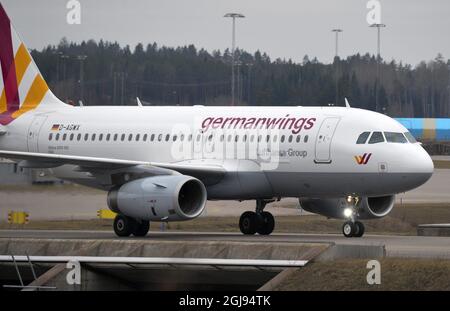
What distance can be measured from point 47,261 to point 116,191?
9.82 meters

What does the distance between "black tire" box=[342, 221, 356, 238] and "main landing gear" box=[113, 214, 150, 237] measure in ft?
20.0

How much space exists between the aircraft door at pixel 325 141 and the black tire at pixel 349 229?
2.02 metres

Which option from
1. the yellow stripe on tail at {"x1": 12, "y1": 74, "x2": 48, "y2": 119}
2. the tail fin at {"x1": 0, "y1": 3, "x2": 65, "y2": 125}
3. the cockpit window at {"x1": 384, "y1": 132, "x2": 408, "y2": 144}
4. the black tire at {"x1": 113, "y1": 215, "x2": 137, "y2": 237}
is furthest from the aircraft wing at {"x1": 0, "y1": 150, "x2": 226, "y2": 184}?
the tail fin at {"x1": 0, "y1": 3, "x2": 65, "y2": 125}

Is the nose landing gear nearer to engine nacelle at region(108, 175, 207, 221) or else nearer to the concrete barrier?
the concrete barrier

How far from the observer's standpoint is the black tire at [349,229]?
4169cm

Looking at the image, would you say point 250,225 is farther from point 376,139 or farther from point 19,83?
point 19,83

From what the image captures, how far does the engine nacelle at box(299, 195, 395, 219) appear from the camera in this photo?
43.4m

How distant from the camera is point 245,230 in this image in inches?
1751

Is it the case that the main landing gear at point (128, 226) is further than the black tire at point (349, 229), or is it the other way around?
the main landing gear at point (128, 226)

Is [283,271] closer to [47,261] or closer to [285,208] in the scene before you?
[47,261]

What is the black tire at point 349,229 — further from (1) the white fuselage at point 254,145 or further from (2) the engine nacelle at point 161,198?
(2) the engine nacelle at point 161,198

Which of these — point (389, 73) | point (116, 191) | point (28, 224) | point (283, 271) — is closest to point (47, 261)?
point (283, 271)

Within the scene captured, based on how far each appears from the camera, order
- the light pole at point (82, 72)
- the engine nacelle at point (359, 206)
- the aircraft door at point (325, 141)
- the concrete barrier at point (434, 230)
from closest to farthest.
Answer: the aircraft door at point (325, 141) < the engine nacelle at point (359, 206) < the concrete barrier at point (434, 230) < the light pole at point (82, 72)

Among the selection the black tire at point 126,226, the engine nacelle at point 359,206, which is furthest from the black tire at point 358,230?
the black tire at point 126,226
